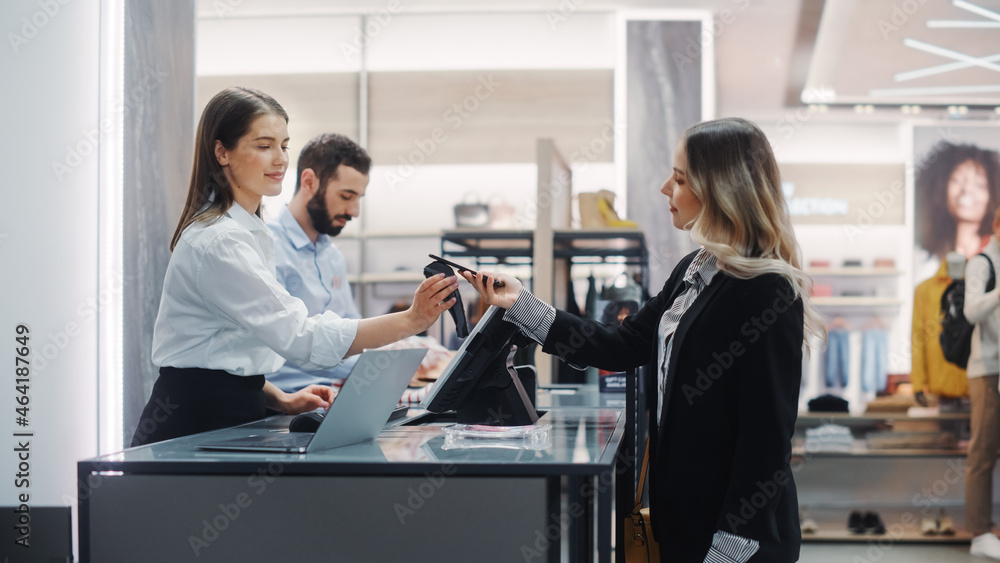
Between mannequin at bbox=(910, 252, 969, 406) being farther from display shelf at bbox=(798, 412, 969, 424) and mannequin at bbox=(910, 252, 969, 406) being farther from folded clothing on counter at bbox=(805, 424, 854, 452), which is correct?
folded clothing on counter at bbox=(805, 424, 854, 452)

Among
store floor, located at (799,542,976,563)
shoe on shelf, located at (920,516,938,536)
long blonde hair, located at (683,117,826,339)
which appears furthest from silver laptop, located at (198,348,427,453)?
shoe on shelf, located at (920,516,938,536)

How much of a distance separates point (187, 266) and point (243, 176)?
283 millimetres

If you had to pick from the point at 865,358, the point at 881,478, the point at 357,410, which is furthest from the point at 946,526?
the point at 357,410

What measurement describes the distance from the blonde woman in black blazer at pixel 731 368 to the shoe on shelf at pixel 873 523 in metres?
3.74

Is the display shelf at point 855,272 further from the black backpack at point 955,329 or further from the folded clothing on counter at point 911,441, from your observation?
the folded clothing on counter at point 911,441

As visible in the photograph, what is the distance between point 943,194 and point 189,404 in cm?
598

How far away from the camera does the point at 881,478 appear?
200 inches

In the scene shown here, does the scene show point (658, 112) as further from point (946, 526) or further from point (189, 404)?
point (189, 404)

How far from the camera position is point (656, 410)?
175 cm

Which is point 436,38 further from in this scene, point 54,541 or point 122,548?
point 122,548

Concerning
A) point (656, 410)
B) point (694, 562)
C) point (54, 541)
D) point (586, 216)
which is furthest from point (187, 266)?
point (586, 216)

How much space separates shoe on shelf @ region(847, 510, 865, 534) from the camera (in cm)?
484

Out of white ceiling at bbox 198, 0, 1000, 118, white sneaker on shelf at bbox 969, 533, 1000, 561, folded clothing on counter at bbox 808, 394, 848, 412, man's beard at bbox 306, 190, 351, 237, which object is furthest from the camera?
white ceiling at bbox 198, 0, 1000, 118

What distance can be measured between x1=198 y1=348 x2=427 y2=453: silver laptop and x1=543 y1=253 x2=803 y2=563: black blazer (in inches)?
20.7
